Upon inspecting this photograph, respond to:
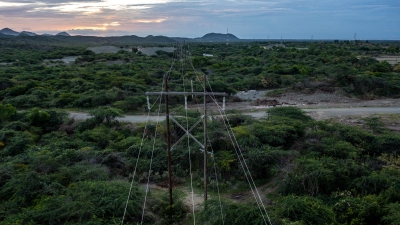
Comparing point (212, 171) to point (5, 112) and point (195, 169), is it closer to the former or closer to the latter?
point (195, 169)

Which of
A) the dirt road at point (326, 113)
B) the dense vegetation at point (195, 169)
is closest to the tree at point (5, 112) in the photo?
the dense vegetation at point (195, 169)

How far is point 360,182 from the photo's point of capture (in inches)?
426

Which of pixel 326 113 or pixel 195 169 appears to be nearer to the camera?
pixel 195 169

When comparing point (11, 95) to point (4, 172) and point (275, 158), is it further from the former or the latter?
point (275, 158)

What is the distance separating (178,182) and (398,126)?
14134 mm

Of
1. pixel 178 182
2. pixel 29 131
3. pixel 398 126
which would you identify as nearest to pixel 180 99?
pixel 29 131

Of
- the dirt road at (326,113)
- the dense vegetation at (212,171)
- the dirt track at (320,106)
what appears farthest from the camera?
the dirt track at (320,106)

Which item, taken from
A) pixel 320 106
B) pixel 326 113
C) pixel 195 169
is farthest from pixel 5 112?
pixel 320 106

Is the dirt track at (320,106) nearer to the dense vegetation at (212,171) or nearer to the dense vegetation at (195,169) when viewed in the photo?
the dense vegetation at (195,169)

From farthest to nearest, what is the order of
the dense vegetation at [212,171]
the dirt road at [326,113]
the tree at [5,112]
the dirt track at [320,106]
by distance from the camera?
the dirt track at [320,106] → the dirt road at [326,113] → the tree at [5,112] → the dense vegetation at [212,171]

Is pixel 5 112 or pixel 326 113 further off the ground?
pixel 5 112

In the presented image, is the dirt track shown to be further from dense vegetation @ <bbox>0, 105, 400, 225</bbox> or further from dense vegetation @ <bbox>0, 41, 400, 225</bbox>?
dense vegetation @ <bbox>0, 105, 400, 225</bbox>

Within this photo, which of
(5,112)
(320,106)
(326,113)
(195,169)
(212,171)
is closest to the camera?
(212,171)

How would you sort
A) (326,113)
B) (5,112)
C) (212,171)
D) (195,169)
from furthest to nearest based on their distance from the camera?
(326,113) < (5,112) < (195,169) < (212,171)
